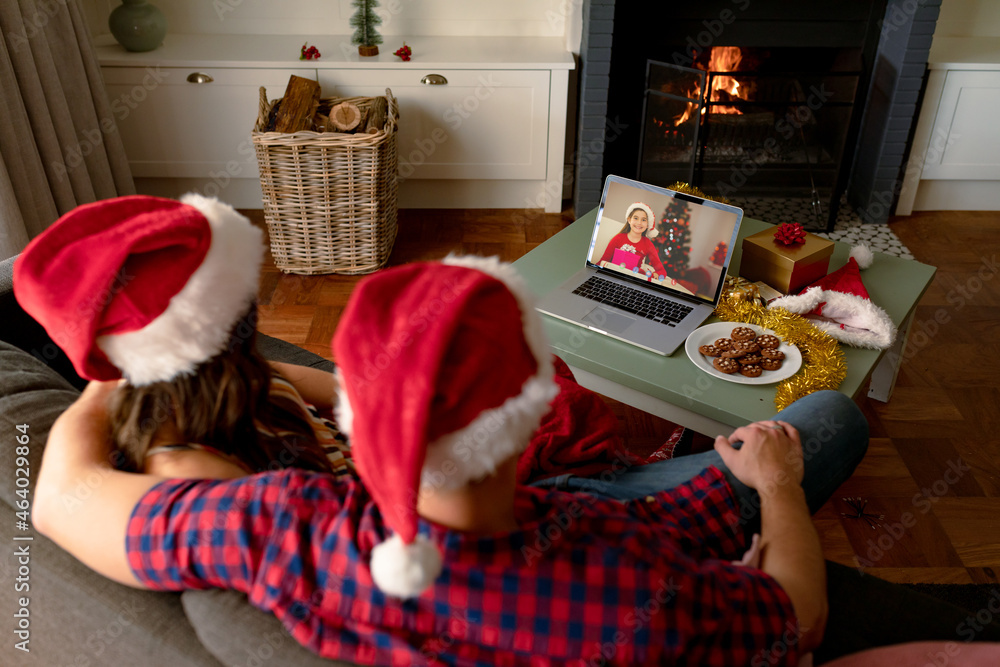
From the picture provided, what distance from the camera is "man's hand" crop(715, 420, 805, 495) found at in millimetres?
1091

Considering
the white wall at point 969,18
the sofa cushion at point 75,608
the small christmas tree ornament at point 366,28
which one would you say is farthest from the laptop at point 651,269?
the white wall at point 969,18

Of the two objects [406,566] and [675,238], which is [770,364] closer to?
[675,238]

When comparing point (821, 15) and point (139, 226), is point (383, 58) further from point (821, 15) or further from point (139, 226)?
point (139, 226)

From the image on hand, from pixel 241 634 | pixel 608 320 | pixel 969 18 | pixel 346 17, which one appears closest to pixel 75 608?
pixel 241 634

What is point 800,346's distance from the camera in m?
1.52

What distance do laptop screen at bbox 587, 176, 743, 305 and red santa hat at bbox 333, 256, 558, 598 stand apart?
109cm

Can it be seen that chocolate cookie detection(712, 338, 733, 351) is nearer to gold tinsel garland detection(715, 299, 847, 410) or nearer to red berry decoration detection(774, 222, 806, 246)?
gold tinsel garland detection(715, 299, 847, 410)

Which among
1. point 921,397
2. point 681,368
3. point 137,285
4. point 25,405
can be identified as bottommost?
point 921,397

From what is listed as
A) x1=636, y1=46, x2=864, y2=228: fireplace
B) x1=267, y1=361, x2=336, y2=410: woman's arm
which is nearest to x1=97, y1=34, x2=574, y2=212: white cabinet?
x1=636, y1=46, x2=864, y2=228: fireplace

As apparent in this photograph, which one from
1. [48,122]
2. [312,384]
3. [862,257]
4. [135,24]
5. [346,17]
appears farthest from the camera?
[346,17]

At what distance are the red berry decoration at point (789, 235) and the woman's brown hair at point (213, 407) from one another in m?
1.25

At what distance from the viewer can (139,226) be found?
0.78 metres

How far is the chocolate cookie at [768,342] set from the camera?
151cm

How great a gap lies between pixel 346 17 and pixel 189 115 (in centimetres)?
78
